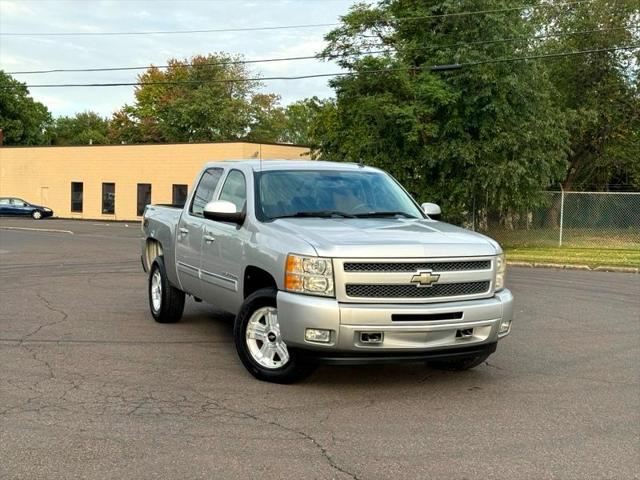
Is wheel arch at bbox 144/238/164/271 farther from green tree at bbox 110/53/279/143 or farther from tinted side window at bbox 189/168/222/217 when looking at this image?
green tree at bbox 110/53/279/143

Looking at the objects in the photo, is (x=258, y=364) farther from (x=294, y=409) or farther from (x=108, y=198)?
(x=108, y=198)

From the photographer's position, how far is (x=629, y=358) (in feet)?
24.4

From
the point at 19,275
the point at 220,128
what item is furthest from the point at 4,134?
the point at 19,275

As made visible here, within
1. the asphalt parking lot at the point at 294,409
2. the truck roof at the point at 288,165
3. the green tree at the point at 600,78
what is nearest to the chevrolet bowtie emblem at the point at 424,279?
the asphalt parking lot at the point at 294,409

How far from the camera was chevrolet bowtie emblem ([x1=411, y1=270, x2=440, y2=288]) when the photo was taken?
5625 mm

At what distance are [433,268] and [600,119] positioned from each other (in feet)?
114

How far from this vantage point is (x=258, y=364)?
6.16 m

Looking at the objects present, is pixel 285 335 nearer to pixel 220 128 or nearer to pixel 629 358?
pixel 629 358

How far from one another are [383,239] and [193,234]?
9.11 feet

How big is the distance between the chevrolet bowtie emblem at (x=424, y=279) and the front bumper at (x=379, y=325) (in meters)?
0.17

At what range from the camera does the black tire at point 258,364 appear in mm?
5926

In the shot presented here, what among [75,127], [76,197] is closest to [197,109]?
[76,197]

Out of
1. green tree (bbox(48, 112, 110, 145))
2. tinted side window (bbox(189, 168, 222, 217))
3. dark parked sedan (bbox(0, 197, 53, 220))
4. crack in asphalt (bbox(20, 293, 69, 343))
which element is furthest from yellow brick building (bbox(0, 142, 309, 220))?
green tree (bbox(48, 112, 110, 145))

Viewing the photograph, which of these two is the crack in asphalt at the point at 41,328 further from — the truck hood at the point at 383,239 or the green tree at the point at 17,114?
the green tree at the point at 17,114
